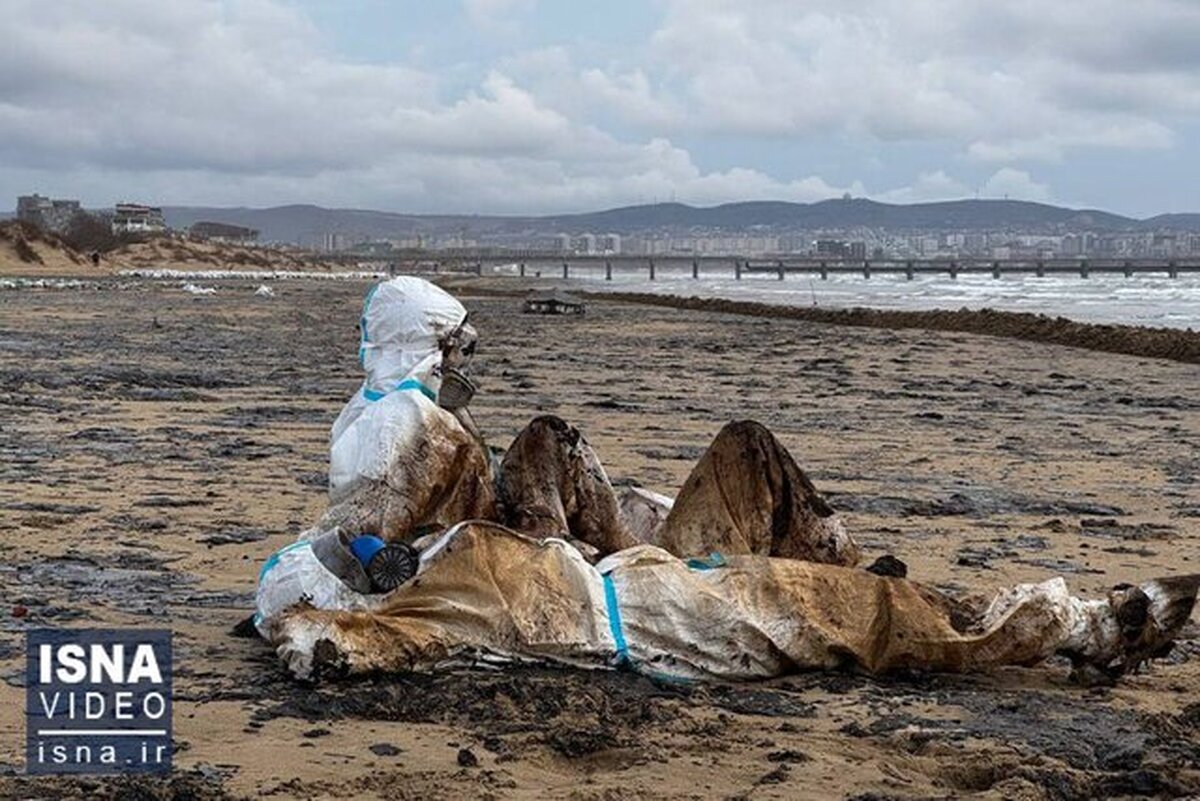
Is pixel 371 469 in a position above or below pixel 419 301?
below

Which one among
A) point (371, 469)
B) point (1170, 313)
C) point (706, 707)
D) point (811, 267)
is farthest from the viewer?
point (811, 267)

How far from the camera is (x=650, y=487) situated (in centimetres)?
971

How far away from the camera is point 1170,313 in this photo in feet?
147

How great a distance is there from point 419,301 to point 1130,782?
3.17m

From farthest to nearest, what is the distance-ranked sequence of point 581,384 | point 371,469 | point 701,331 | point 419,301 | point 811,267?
point 811,267 < point 701,331 < point 581,384 < point 419,301 < point 371,469

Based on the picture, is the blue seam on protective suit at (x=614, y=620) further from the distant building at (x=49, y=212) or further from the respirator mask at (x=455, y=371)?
the distant building at (x=49, y=212)

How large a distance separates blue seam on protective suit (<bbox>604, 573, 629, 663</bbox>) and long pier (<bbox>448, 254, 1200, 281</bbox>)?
123 metres

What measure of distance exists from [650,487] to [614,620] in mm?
4353

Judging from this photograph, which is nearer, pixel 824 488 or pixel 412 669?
pixel 412 669

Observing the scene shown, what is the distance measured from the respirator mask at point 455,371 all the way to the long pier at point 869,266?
12240 cm

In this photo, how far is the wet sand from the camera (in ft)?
14.3

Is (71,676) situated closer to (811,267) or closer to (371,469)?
(371,469)

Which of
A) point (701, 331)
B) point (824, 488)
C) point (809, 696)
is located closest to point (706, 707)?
point (809, 696)

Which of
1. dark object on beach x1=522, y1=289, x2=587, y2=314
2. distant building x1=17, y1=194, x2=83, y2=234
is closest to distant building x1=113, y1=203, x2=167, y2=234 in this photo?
distant building x1=17, y1=194, x2=83, y2=234
